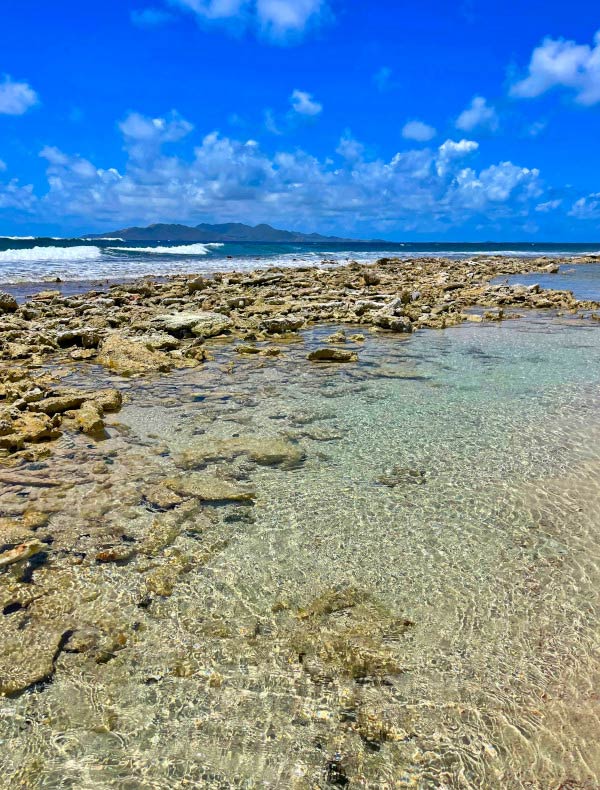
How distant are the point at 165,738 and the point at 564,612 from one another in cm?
270

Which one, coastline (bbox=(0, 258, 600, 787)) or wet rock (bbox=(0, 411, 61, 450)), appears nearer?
coastline (bbox=(0, 258, 600, 787))

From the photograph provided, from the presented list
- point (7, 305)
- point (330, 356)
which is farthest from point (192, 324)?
point (7, 305)

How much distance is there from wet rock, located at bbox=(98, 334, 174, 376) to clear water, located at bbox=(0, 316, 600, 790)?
403 cm

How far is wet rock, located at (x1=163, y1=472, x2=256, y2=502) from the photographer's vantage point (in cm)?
516

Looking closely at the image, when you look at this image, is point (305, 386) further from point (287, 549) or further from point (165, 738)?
point (165, 738)

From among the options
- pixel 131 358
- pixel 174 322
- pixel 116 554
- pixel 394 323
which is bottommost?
pixel 394 323

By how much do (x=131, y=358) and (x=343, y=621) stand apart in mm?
9141

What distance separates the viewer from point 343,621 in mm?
3504

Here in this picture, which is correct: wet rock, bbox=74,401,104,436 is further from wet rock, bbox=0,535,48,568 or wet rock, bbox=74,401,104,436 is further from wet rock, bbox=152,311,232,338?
wet rock, bbox=152,311,232,338

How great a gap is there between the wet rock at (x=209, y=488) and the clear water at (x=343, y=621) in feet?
0.70

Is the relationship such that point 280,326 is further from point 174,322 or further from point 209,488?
point 209,488

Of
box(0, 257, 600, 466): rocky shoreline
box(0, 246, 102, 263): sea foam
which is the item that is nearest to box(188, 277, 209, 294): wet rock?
box(0, 257, 600, 466): rocky shoreline

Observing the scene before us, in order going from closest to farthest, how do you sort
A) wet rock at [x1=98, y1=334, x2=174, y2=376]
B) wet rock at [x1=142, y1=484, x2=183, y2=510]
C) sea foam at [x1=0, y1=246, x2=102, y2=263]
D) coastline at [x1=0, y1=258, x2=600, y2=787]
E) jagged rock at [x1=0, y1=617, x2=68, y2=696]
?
coastline at [x1=0, y1=258, x2=600, y2=787] < jagged rock at [x1=0, y1=617, x2=68, y2=696] < wet rock at [x1=142, y1=484, x2=183, y2=510] < wet rock at [x1=98, y1=334, x2=174, y2=376] < sea foam at [x1=0, y1=246, x2=102, y2=263]

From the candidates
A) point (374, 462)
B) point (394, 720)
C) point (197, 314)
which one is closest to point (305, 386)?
point (374, 462)
